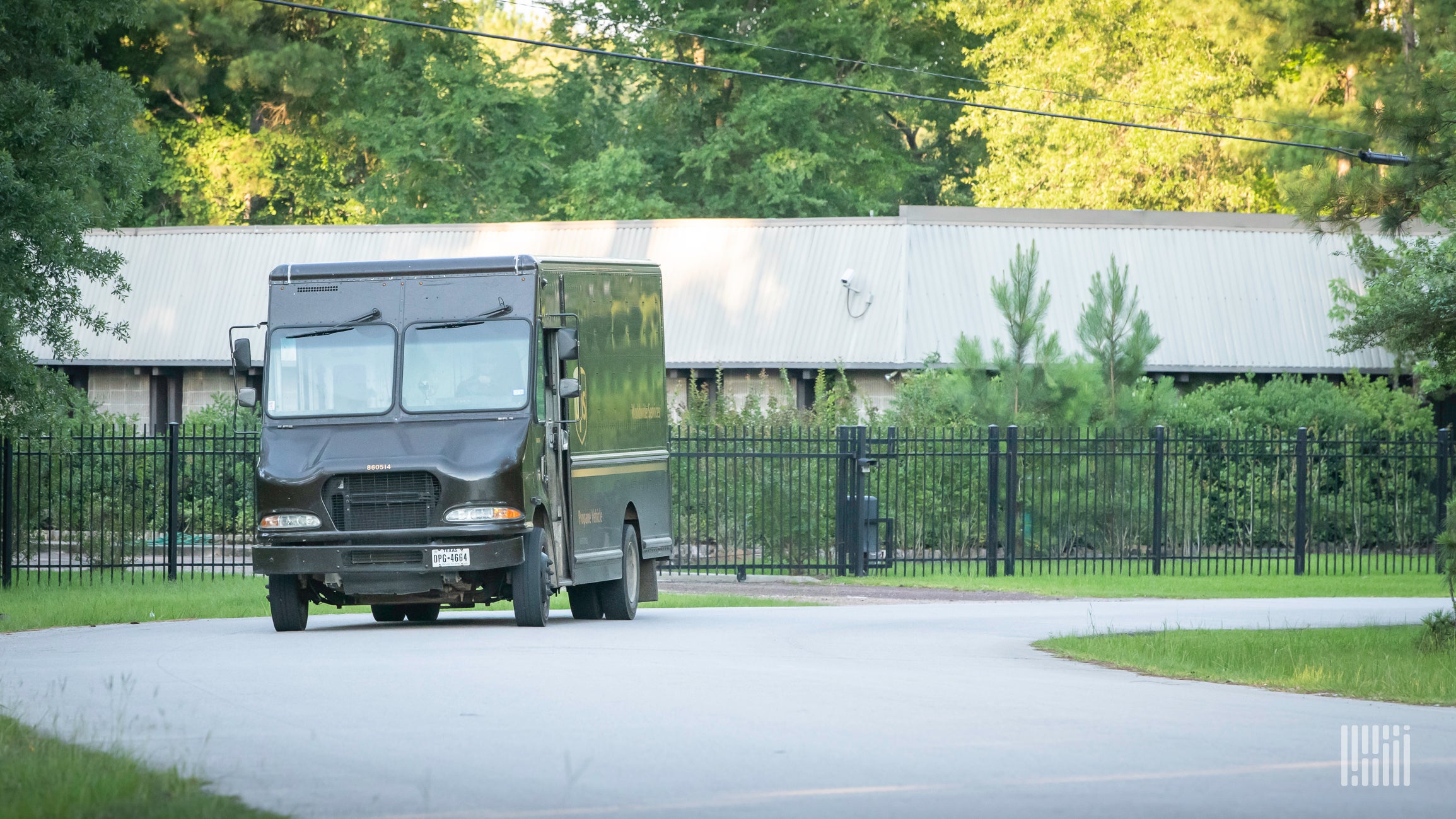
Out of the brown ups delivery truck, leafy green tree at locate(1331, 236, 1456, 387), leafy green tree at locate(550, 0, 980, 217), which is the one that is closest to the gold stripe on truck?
the brown ups delivery truck

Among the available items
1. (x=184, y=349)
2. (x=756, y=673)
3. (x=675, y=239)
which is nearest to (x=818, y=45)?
(x=675, y=239)

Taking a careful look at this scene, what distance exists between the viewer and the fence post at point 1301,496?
2438 cm

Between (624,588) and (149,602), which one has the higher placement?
(624,588)

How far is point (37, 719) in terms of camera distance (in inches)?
369

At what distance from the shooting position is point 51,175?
1952cm

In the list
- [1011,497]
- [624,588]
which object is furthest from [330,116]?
[624,588]

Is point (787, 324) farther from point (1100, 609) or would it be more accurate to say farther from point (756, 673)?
point (756, 673)

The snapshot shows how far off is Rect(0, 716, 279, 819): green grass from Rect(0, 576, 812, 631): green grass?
9188mm

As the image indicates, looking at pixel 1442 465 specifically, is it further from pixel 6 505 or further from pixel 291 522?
pixel 6 505

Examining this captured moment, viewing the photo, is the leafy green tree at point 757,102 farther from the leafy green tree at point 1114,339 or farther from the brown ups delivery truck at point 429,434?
the brown ups delivery truck at point 429,434

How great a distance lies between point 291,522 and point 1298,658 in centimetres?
790

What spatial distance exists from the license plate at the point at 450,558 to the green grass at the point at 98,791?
6.40 meters

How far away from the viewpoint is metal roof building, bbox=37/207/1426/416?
31.7 m

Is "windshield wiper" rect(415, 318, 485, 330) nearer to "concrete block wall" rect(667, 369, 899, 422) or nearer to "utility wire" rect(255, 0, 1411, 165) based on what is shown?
"utility wire" rect(255, 0, 1411, 165)
